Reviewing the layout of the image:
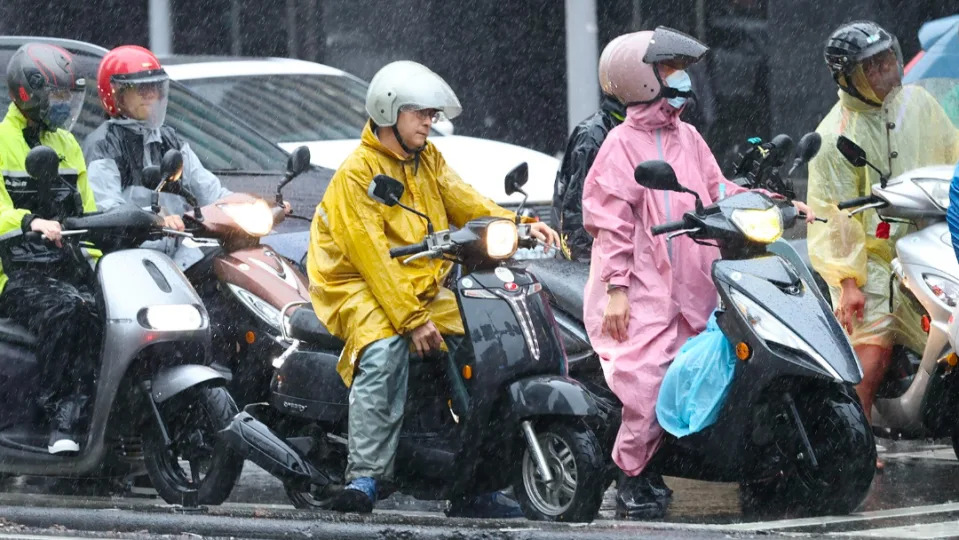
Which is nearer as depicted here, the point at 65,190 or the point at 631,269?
the point at 631,269

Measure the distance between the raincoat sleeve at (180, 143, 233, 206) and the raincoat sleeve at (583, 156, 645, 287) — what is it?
2.23 metres

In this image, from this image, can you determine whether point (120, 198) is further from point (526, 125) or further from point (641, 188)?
point (526, 125)

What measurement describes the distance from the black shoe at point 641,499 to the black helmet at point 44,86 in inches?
112

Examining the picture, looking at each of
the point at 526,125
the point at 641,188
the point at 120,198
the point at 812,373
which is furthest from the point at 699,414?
the point at 526,125

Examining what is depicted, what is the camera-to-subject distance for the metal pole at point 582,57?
16.8 m

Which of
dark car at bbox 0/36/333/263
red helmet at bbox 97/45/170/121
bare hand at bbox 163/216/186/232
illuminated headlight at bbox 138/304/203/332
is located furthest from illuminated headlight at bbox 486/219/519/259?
dark car at bbox 0/36/333/263

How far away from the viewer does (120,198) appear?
8641 millimetres

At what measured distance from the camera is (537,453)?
7023mm

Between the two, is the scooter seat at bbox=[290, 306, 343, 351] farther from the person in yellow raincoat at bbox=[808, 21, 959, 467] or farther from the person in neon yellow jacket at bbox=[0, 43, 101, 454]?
the person in yellow raincoat at bbox=[808, 21, 959, 467]

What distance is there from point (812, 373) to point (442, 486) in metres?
1.45

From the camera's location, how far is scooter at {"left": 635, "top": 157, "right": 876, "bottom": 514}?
22.6 feet

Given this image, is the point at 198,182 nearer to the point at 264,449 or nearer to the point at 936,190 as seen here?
the point at 264,449

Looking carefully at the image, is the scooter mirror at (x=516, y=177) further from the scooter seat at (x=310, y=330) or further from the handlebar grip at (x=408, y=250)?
the scooter seat at (x=310, y=330)

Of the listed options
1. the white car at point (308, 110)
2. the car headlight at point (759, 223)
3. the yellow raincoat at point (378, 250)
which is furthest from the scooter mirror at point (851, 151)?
the white car at point (308, 110)
